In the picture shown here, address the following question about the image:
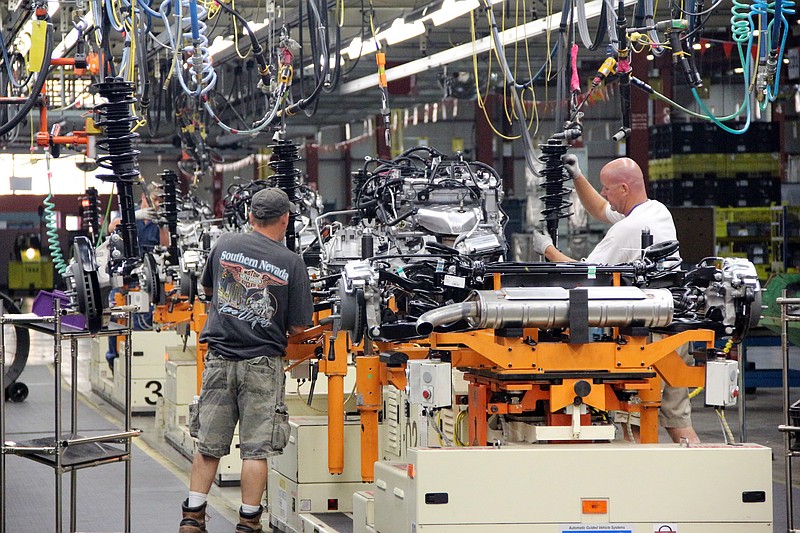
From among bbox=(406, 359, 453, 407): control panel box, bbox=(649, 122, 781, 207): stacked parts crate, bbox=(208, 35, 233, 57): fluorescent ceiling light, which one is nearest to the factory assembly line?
bbox=(406, 359, 453, 407): control panel box

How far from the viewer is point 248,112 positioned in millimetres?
13352

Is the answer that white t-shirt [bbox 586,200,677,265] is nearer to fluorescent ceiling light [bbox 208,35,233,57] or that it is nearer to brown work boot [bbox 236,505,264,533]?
brown work boot [bbox 236,505,264,533]

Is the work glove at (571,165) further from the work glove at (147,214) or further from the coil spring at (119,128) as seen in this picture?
the work glove at (147,214)

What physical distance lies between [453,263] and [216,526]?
7.12 feet

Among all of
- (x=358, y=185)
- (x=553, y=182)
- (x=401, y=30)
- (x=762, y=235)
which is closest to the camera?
(x=553, y=182)

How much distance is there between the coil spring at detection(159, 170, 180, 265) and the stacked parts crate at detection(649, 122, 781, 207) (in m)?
7.09

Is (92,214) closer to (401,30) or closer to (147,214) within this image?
(147,214)

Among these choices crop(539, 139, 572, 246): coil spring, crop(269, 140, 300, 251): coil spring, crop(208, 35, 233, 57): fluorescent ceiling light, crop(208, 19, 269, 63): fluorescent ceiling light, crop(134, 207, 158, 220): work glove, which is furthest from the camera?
crop(208, 35, 233, 57): fluorescent ceiling light

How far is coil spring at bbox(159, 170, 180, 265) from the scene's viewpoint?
8.88 m

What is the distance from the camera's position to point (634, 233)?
5.31 metres

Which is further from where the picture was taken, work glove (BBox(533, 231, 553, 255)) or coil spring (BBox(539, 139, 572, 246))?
coil spring (BBox(539, 139, 572, 246))

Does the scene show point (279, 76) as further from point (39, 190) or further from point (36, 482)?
point (39, 190)

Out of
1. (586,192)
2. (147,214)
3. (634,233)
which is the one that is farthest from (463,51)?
(634,233)

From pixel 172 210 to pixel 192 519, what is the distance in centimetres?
433
